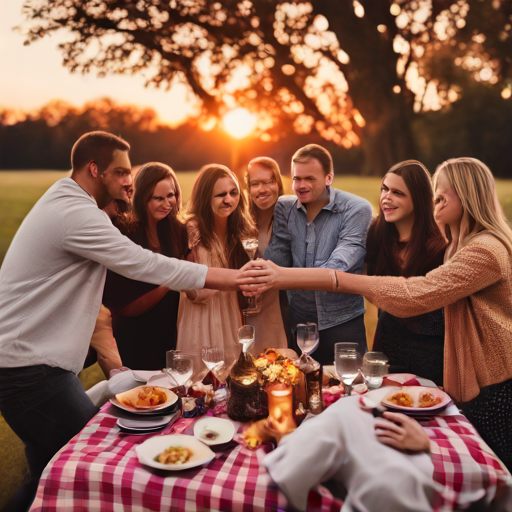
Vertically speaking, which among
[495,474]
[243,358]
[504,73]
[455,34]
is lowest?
[495,474]

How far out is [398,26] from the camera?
A: 4898 mm

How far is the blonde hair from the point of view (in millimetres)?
1917

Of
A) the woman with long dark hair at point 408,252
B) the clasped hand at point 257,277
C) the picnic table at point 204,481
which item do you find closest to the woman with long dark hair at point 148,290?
the clasped hand at point 257,277

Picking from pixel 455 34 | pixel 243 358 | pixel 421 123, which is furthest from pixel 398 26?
pixel 243 358

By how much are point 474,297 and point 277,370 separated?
3.04ft

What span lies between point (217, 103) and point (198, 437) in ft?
12.7

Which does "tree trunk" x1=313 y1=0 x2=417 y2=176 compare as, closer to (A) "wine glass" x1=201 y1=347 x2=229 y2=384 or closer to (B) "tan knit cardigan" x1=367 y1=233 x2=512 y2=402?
(B) "tan knit cardigan" x1=367 y1=233 x2=512 y2=402

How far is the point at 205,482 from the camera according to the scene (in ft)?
4.10

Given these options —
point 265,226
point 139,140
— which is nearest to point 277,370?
point 265,226

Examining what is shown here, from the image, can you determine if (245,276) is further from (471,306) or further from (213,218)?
(471,306)

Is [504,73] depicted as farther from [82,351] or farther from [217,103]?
[82,351]

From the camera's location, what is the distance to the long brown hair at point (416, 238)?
2.45 metres

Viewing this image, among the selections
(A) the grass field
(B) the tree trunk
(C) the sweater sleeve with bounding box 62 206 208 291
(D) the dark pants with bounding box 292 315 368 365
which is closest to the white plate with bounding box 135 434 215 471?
(C) the sweater sleeve with bounding box 62 206 208 291

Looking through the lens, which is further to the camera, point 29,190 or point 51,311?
point 29,190
